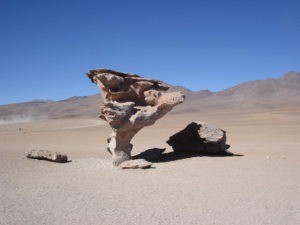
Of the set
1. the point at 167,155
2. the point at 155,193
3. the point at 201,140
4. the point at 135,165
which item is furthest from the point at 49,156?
the point at 155,193

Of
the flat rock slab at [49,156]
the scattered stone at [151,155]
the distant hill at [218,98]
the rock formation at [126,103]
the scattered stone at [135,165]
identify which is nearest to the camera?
the scattered stone at [135,165]

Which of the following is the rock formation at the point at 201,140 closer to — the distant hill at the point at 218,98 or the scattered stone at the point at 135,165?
the scattered stone at the point at 135,165

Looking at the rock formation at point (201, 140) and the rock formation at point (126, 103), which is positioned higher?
the rock formation at point (126, 103)

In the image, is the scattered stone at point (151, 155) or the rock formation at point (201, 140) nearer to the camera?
the scattered stone at point (151, 155)

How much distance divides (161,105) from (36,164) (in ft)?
16.2

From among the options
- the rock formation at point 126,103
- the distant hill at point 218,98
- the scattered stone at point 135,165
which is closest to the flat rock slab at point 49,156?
the rock formation at point 126,103

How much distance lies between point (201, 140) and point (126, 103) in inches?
146

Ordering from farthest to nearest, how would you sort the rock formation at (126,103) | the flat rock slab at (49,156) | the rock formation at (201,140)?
the rock formation at (201,140), the flat rock slab at (49,156), the rock formation at (126,103)

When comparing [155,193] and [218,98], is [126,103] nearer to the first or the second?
[155,193]

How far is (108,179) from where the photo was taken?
1166 centimetres

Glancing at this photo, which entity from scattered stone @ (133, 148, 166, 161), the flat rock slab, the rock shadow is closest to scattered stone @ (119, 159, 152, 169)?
the rock shadow

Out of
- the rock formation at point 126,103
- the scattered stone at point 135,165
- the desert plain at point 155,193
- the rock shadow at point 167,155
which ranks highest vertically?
the rock formation at point 126,103

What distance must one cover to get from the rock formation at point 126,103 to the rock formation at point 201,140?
183 cm

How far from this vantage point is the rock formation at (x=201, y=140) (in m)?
16.1
